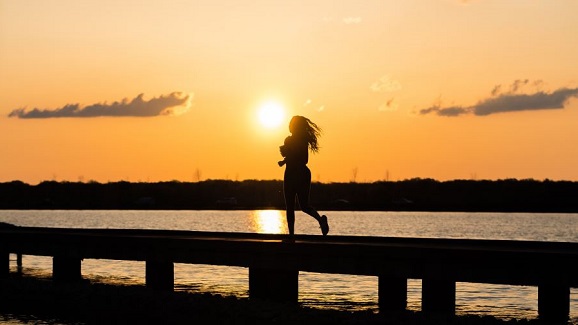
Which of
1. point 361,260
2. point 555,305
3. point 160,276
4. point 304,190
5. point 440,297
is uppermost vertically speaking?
Answer: point 304,190

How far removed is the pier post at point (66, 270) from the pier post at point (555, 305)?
41.6 feet

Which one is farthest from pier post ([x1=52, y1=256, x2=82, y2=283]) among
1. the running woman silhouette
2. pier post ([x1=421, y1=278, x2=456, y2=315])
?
pier post ([x1=421, y1=278, x2=456, y2=315])

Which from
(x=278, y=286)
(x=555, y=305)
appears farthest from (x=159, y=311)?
(x=555, y=305)

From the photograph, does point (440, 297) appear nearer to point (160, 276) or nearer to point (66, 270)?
point (160, 276)

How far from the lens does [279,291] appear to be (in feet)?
74.2

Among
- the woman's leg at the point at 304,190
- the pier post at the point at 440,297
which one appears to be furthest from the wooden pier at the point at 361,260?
the woman's leg at the point at 304,190

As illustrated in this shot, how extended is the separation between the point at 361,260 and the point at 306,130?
10.5 ft

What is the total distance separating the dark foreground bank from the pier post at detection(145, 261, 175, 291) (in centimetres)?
68

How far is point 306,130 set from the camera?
21.4 m

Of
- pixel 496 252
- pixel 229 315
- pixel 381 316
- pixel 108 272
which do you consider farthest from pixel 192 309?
pixel 108 272

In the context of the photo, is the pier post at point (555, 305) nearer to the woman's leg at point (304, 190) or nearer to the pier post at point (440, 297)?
the pier post at point (440, 297)

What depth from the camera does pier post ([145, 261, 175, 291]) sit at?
25281mm

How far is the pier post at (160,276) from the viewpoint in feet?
82.9

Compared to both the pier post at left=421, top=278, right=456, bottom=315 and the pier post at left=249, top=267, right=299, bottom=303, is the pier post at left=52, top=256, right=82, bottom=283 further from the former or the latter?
the pier post at left=421, top=278, right=456, bottom=315
